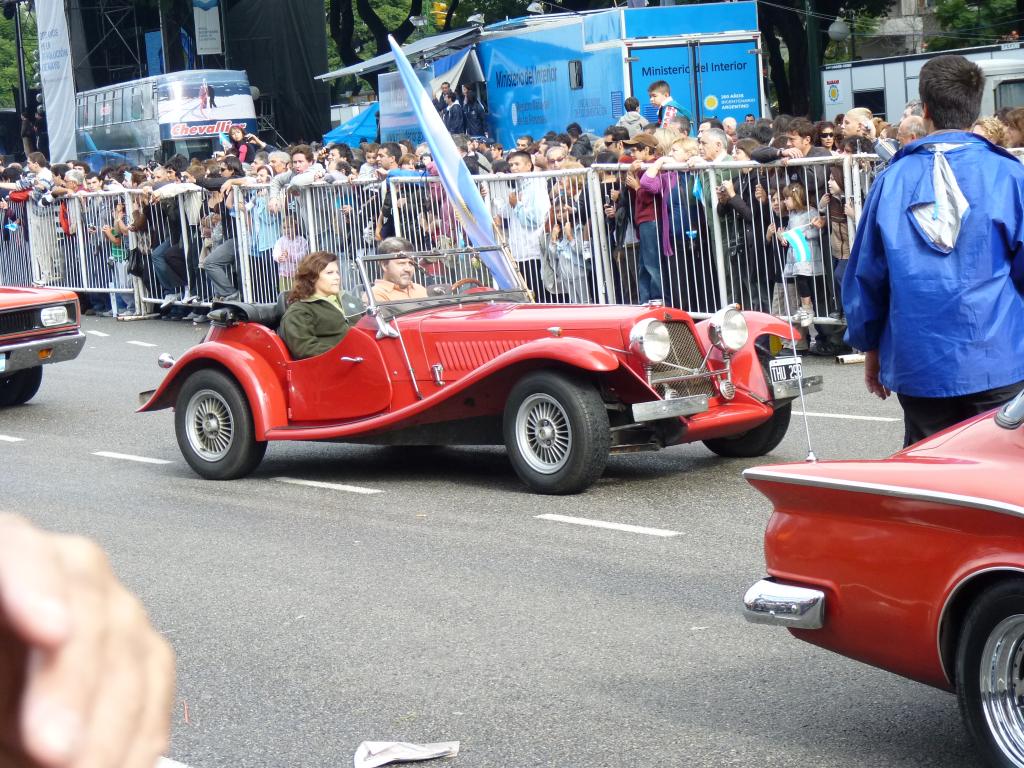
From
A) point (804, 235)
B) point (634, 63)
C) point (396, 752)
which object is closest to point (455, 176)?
point (804, 235)

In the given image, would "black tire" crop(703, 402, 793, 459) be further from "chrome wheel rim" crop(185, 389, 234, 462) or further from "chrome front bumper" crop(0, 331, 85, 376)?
"chrome front bumper" crop(0, 331, 85, 376)

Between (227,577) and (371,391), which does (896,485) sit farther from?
(371,391)

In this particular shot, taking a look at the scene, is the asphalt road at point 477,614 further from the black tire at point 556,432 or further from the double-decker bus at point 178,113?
the double-decker bus at point 178,113

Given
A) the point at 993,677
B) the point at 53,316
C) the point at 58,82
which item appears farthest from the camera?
the point at 58,82

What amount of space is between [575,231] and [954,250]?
930cm

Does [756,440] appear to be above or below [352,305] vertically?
below

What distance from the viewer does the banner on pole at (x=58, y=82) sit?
141 ft

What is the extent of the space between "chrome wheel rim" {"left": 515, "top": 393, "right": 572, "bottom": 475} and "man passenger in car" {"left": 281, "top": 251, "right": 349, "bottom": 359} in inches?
55.5

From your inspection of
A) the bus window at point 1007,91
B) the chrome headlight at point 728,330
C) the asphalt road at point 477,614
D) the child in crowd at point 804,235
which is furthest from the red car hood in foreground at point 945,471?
the bus window at point 1007,91

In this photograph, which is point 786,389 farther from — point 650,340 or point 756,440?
point 650,340

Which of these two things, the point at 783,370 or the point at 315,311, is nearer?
the point at 783,370

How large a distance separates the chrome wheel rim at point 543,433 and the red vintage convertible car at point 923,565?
3.69m

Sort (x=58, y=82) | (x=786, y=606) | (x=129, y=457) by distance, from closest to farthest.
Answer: (x=786, y=606) → (x=129, y=457) → (x=58, y=82)

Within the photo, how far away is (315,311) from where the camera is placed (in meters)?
8.68
